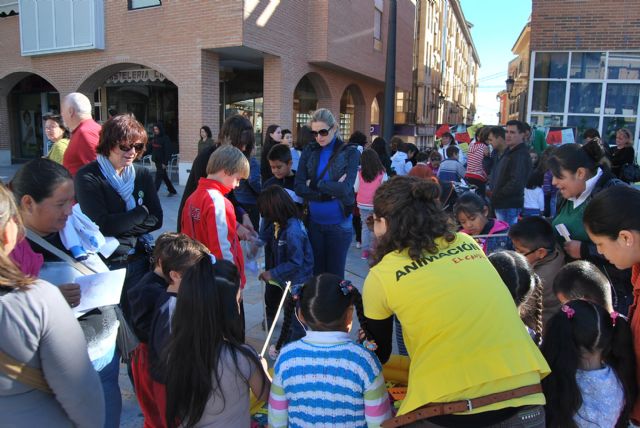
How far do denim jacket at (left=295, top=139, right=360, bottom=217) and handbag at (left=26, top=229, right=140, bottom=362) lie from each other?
2.10 m

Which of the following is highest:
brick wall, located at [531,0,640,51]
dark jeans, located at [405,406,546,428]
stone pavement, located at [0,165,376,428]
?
brick wall, located at [531,0,640,51]

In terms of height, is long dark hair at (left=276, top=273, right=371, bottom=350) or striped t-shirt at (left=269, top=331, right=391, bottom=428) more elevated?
long dark hair at (left=276, top=273, right=371, bottom=350)

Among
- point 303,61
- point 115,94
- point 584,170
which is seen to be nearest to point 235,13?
point 303,61

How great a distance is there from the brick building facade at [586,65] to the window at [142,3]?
996 centimetres

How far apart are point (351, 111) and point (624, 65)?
11163 mm

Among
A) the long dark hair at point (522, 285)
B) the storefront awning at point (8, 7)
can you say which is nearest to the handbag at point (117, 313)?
the long dark hair at point (522, 285)

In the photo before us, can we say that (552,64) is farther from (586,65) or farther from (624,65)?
(624,65)

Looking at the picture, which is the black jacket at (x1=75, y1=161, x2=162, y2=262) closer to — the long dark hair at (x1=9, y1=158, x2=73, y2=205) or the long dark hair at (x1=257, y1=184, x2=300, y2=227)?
the long dark hair at (x1=9, y1=158, x2=73, y2=205)

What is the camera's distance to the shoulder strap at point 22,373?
4.38ft

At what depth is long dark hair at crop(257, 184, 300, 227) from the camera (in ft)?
11.9

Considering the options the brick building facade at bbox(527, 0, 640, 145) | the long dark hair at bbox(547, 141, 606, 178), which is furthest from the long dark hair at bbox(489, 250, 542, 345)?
the brick building facade at bbox(527, 0, 640, 145)

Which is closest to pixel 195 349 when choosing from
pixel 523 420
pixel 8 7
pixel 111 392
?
pixel 111 392

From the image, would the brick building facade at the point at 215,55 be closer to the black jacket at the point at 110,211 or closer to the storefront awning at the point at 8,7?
the storefront awning at the point at 8,7

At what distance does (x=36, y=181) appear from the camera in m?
2.05
